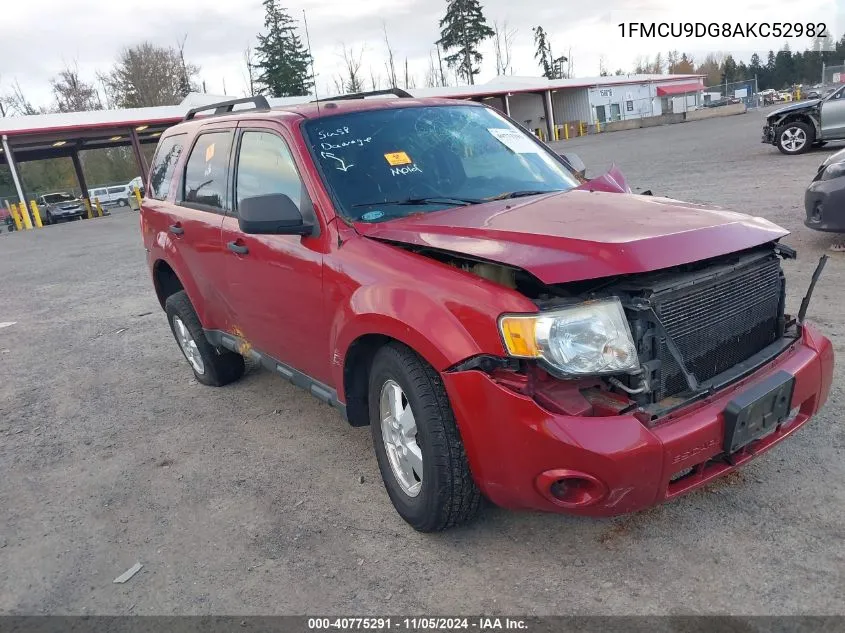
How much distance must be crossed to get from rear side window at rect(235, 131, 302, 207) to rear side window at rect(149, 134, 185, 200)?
1200 millimetres

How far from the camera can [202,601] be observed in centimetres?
271

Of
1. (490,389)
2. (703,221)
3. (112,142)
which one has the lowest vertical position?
(490,389)

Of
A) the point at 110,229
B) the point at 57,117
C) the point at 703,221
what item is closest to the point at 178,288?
the point at 703,221

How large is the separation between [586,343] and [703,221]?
0.76m

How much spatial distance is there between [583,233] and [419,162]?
51.4 inches

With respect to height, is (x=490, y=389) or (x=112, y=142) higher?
(x=112, y=142)

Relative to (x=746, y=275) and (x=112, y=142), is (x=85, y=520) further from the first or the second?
(x=112, y=142)

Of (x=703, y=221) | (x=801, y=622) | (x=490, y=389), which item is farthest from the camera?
(x=703, y=221)

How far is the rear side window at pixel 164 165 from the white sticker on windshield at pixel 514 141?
7.74ft

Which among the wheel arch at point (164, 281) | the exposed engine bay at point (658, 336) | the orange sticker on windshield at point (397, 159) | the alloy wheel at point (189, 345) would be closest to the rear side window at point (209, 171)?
the wheel arch at point (164, 281)

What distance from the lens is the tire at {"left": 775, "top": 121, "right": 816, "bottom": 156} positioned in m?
14.9

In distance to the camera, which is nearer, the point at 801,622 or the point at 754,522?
the point at 801,622

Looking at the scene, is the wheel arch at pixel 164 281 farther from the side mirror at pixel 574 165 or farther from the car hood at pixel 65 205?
the car hood at pixel 65 205

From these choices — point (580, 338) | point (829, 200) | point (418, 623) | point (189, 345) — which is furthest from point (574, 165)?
point (829, 200)
